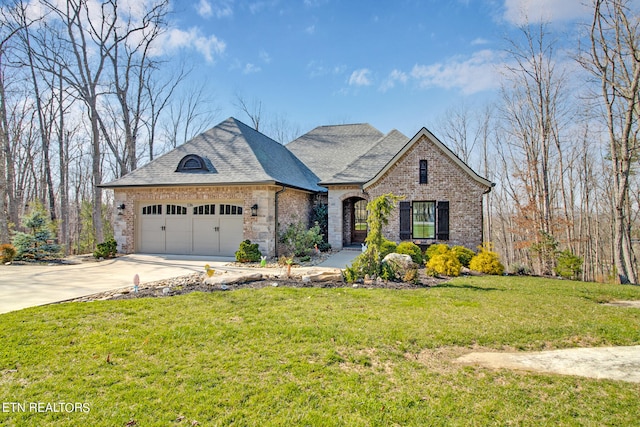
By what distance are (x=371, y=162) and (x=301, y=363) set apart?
1359 centimetres

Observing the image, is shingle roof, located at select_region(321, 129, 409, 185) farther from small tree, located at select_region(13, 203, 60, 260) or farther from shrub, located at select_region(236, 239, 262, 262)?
small tree, located at select_region(13, 203, 60, 260)

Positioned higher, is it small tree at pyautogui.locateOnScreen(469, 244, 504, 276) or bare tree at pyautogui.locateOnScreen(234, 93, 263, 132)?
bare tree at pyautogui.locateOnScreen(234, 93, 263, 132)

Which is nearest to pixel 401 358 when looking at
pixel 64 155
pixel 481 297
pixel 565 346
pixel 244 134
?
pixel 565 346

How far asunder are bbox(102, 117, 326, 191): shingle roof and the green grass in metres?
7.44

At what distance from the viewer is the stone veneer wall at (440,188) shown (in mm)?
13102

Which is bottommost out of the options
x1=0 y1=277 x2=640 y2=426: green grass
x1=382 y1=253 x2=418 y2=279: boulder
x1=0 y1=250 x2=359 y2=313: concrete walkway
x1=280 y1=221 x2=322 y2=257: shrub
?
x1=0 y1=277 x2=640 y2=426: green grass

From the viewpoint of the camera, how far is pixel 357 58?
17.6 meters

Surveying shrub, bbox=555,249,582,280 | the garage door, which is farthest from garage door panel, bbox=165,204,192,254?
shrub, bbox=555,249,582,280

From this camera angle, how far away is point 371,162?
16500 mm

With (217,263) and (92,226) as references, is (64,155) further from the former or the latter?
(217,263)

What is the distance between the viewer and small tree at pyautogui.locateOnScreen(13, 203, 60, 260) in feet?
39.9

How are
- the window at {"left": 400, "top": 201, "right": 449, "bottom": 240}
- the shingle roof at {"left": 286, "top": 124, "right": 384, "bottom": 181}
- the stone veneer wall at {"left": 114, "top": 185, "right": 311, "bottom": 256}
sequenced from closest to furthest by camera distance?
the stone veneer wall at {"left": 114, "top": 185, "right": 311, "bottom": 256}, the window at {"left": 400, "top": 201, "right": 449, "bottom": 240}, the shingle roof at {"left": 286, "top": 124, "right": 384, "bottom": 181}

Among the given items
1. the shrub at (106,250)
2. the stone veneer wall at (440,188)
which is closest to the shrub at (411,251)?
the stone veneer wall at (440,188)

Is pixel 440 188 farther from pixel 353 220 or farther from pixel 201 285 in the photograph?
pixel 201 285
